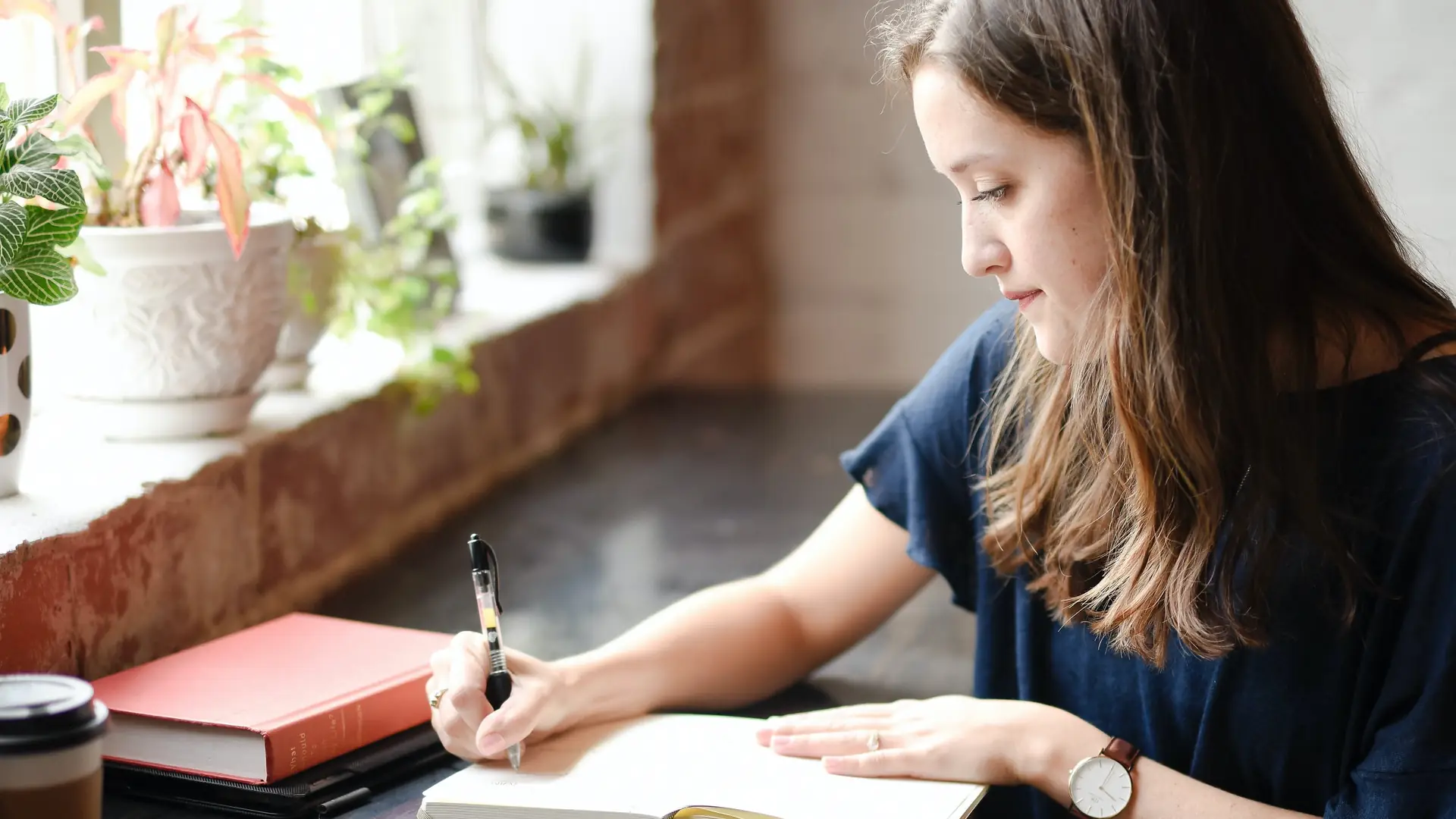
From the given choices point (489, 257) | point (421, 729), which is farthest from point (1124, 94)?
point (489, 257)

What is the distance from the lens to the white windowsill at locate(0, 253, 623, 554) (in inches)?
43.9

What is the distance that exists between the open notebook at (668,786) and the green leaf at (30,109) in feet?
1.68

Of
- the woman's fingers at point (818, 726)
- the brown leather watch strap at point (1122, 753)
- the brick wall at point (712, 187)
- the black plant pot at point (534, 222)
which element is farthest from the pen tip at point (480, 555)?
the brick wall at point (712, 187)

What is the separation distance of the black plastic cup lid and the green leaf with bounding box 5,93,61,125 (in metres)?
0.38

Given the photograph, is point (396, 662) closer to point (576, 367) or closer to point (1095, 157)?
point (1095, 157)

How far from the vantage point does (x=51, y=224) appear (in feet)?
3.23

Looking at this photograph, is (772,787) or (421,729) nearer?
(772,787)

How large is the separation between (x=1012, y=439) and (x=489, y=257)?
145 centimetres

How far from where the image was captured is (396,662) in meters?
1.12

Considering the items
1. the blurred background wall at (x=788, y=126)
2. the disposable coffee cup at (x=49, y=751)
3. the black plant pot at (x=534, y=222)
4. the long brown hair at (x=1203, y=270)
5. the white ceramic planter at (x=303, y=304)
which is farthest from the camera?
the black plant pot at (x=534, y=222)

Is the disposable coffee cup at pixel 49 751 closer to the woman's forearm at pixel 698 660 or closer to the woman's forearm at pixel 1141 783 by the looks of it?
the woman's forearm at pixel 698 660

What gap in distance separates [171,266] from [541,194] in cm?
128

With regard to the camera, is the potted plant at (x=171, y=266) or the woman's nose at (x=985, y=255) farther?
the potted plant at (x=171, y=266)

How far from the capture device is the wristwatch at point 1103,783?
3.36 feet
